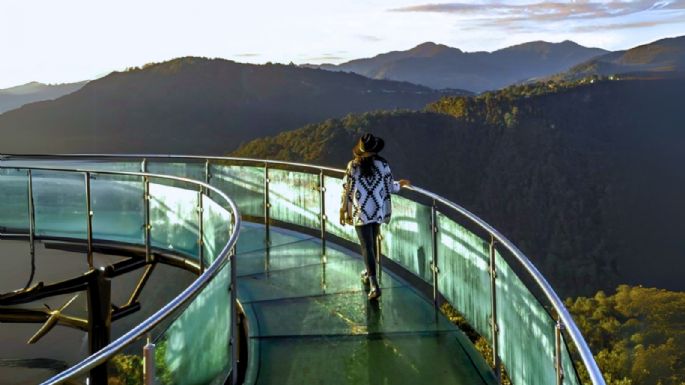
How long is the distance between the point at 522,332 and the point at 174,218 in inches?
189

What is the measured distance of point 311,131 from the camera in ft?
282

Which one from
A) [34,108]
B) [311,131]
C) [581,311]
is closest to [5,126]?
[34,108]

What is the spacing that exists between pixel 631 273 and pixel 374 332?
279 feet

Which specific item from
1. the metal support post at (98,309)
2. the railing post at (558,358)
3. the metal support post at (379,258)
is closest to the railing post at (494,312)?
the railing post at (558,358)

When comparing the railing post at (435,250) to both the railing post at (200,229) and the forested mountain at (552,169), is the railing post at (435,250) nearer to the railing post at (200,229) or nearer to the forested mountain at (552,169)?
the railing post at (200,229)

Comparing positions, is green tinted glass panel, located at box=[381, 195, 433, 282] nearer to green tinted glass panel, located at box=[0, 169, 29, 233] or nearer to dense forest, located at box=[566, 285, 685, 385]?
green tinted glass panel, located at box=[0, 169, 29, 233]

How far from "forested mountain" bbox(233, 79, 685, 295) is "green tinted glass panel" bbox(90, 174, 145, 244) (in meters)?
65.5

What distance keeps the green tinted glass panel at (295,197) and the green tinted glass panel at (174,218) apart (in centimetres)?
165

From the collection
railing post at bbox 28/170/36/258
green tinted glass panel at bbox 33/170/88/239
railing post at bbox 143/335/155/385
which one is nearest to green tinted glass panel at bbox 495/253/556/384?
railing post at bbox 143/335/155/385

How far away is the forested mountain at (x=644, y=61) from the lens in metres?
158

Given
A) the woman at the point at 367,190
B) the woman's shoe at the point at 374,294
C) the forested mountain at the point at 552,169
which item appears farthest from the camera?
the forested mountain at the point at 552,169

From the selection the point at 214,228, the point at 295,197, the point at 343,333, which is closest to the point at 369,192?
the point at 343,333

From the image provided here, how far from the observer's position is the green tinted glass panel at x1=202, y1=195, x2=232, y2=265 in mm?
5771

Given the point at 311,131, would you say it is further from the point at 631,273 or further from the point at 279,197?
the point at 279,197
